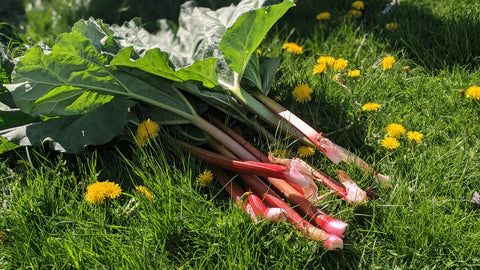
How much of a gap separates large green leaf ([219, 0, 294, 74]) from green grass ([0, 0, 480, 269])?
0.52 meters

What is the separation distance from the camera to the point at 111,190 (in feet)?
7.31

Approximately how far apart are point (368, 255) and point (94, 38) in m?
1.71

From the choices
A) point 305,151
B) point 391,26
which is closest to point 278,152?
point 305,151

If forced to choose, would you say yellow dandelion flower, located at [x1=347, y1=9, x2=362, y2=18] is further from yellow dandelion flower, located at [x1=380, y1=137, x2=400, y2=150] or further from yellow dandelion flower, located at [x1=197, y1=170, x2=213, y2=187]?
yellow dandelion flower, located at [x1=197, y1=170, x2=213, y2=187]

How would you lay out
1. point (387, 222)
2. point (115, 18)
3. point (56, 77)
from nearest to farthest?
point (387, 222)
point (56, 77)
point (115, 18)

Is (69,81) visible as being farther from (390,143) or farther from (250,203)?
(390,143)

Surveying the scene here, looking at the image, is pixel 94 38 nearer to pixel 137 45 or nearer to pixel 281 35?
pixel 137 45

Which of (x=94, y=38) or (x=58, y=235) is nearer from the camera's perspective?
(x=58, y=235)

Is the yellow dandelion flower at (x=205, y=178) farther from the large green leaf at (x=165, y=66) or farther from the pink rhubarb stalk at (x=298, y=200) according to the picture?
the large green leaf at (x=165, y=66)

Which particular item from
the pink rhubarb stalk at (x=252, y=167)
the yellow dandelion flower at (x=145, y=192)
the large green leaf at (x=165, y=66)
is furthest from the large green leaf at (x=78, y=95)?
the yellow dandelion flower at (x=145, y=192)

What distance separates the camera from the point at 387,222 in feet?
6.64

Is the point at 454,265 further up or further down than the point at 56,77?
further down

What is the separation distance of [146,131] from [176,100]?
238 mm

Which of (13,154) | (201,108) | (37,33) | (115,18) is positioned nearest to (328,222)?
(201,108)
